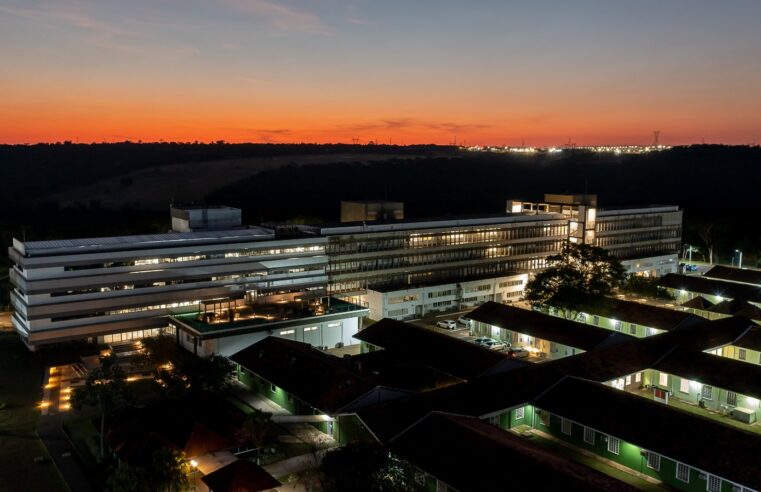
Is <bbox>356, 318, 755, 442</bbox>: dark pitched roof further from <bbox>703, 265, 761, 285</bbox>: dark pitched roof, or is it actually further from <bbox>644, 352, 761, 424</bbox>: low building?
<bbox>703, 265, 761, 285</bbox>: dark pitched roof

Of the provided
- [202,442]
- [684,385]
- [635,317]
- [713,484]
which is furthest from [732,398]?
[202,442]

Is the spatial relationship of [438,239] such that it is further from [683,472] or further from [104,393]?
[104,393]

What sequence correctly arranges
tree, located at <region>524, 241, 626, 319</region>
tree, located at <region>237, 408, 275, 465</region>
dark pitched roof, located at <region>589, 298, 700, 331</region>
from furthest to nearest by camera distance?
tree, located at <region>524, 241, 626, 319</region>, dark pitched roof, located at <region>589, 298, 700, 331</region>, tree, located at <region>237, 408, 275, 465</region>

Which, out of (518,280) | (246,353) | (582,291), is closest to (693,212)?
(518,280)

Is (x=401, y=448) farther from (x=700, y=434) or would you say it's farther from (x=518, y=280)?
(x=518, y=280)

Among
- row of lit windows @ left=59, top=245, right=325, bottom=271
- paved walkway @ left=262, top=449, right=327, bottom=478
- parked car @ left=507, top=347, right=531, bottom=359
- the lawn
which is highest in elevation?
row of lit windows @ left=59, top=245, right=325, bottom=271

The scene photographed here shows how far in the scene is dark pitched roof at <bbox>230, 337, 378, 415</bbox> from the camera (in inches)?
1337

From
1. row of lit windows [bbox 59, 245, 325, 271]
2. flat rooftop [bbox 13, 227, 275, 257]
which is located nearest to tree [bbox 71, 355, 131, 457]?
row of lit windows [bbox 59, 245, 325, 271]

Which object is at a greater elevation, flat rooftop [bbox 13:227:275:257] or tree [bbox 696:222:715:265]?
flat rooftop [bbox 13:227:275:257]

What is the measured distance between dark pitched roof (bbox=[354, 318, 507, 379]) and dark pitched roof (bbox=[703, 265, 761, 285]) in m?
42.9

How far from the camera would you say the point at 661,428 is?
29609 millimetres

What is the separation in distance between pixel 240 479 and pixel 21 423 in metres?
18.8

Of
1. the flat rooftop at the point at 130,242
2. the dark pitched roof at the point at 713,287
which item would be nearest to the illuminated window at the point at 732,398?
the dark pitched roof at the point at 713,287

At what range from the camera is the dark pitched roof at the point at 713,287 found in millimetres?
61969
